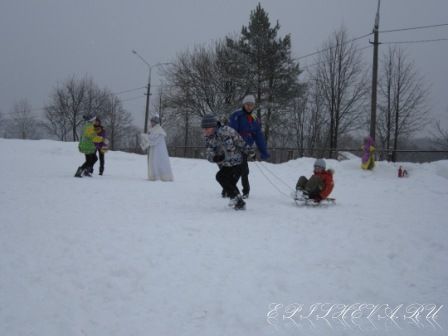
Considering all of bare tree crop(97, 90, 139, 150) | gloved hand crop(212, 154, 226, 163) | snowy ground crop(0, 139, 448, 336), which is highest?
bare tree crop(97, 90, 139, 150)

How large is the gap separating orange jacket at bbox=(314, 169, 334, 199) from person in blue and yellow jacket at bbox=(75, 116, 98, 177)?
21.7 feet

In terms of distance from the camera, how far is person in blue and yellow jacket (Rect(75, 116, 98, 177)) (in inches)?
405

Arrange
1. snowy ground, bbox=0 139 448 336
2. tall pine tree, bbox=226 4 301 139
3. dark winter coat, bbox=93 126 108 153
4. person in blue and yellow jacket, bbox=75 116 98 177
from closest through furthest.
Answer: snowy ground, bbox=0 139 448 336 → person in blue and yellow jacket, bbox=75 116 98 177 → dark winter coat, bbox=93 126 108 153 → tall pine tree, bbox=226 4 301 139

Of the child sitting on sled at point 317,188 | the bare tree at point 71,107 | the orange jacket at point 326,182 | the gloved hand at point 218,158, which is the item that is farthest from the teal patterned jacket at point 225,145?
the bare tree at point 71,107

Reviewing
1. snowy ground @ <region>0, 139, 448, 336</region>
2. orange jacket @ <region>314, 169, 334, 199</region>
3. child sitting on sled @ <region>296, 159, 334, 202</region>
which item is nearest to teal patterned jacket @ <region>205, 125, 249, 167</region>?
snowy ground @ <region>0, 139, 448, 336</region>

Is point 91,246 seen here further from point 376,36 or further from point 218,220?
point 376,36

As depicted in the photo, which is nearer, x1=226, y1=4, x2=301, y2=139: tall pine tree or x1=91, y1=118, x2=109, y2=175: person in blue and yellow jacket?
x1=91, y1=118, x2=109, y2=175: person in blue and yellow jacket

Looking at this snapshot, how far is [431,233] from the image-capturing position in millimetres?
4480

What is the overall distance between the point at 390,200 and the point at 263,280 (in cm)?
563

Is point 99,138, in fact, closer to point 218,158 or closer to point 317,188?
point 218,158

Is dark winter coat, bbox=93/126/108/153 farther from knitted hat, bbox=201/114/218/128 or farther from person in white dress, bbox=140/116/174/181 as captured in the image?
knitted hat, bbox=201/114/218/128

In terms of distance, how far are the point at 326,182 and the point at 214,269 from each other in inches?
170

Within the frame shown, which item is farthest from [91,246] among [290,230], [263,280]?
[290,230]

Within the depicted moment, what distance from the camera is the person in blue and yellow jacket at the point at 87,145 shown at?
1028 cm
